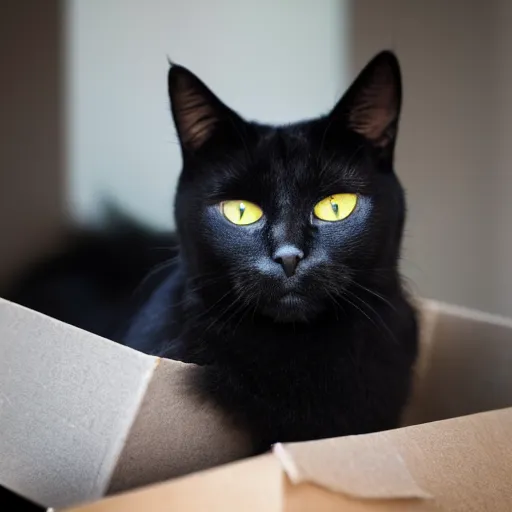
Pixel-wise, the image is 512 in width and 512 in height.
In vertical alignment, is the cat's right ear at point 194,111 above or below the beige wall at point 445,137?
above

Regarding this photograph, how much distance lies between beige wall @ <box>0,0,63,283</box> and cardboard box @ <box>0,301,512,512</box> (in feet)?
2.58

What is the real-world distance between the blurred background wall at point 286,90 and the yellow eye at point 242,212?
0.72 metres

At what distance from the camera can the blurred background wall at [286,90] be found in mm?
1659

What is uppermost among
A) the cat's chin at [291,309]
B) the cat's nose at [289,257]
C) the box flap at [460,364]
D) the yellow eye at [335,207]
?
the yellow eye at [335,207]

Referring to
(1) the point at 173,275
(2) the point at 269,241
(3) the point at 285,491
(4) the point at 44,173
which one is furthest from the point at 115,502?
(4) the point at 44,173

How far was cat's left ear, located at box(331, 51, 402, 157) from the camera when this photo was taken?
0.93 metres

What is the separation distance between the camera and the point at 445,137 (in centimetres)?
178

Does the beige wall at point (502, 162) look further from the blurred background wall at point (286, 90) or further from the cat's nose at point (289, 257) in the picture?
the cat's nose at point (289, 257)

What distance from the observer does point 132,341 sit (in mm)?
1070

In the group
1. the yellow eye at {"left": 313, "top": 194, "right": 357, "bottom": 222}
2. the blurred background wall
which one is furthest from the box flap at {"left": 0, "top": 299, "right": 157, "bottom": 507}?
the blurred background wall

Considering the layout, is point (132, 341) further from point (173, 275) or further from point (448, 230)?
point (448, 230)

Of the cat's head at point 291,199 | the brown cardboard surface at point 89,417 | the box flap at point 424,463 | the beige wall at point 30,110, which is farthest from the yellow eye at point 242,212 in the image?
the beige wall at point 30,110

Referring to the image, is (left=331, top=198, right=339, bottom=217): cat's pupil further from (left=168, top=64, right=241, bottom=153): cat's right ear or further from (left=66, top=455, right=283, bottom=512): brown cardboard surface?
(left=66, top=455, right=283, bottom=512): brown cardboard surface

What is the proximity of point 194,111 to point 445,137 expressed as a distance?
101 cm
